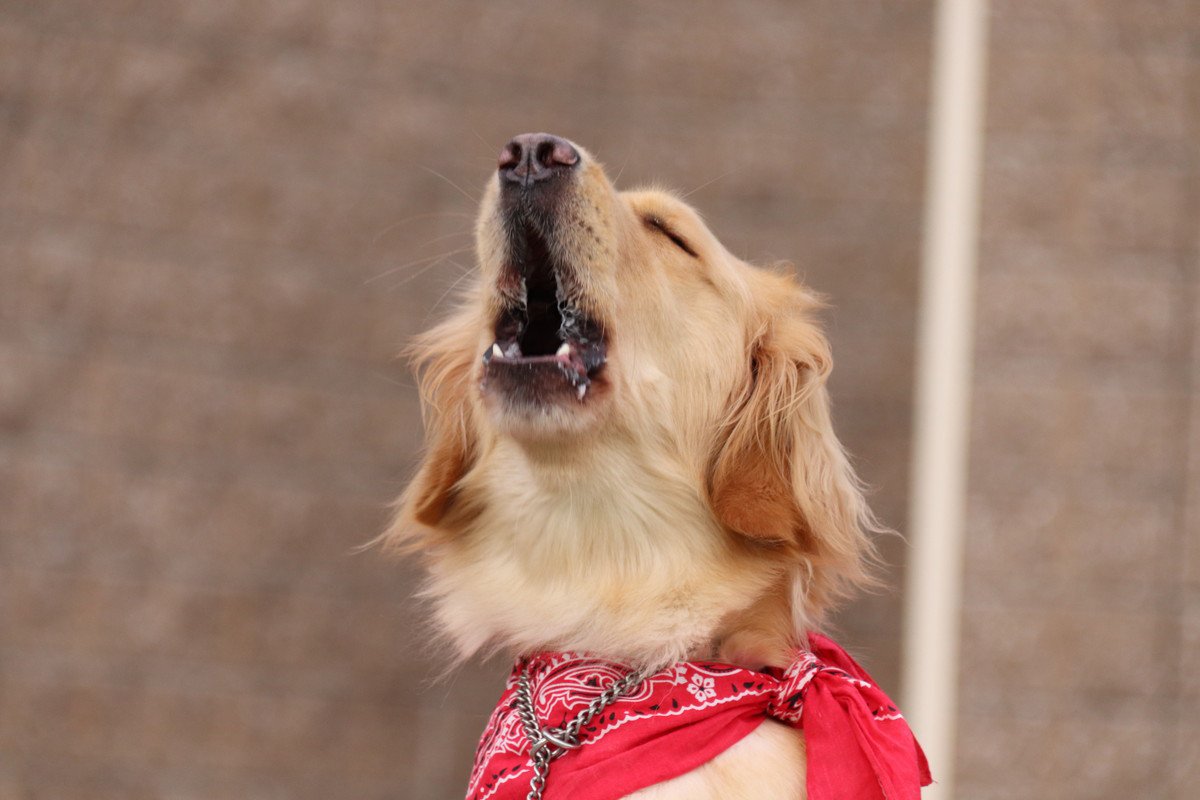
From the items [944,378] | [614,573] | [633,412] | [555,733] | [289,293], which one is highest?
[289,293]

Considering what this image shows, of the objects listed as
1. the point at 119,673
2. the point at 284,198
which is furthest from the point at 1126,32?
the point at 119,673

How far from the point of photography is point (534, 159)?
238cm

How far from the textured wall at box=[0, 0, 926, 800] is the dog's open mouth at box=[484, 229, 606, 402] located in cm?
240

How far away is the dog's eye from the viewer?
8.92 ft

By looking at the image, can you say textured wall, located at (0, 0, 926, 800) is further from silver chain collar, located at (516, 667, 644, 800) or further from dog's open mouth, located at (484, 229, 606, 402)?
silver chain collar, located at (516, 667, 644, 800)

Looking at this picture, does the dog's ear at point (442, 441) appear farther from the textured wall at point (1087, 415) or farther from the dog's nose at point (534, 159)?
the textured wall at point (1087, 415)

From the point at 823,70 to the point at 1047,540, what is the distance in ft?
7.26

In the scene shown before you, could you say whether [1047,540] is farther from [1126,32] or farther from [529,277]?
[529,277]

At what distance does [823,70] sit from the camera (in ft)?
16.0

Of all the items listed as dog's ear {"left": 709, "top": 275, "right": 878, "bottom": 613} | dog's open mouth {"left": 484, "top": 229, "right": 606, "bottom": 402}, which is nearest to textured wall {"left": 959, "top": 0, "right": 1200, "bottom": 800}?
dog's ear {"left": 709, "top": 275, "right": 878, "bottom": 613}

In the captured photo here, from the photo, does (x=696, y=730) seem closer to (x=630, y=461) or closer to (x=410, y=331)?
(x=630, y=461)

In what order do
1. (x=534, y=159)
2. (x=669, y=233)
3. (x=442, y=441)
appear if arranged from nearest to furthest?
(x=534, y=159), (x=669, y=233), (x=442, y=441)

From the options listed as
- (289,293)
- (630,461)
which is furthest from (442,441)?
(289,293)

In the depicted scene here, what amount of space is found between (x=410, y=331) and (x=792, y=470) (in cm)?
272
